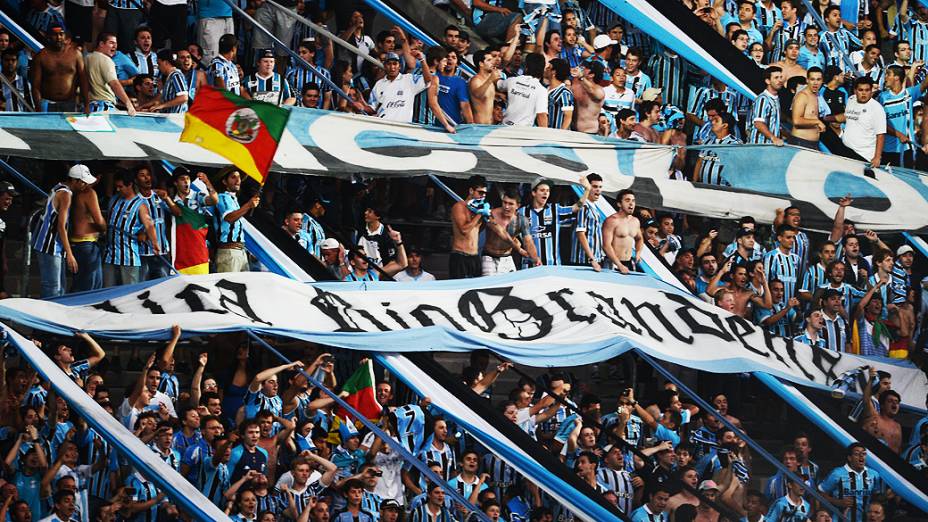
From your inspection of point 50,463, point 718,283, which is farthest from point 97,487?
point 718,283

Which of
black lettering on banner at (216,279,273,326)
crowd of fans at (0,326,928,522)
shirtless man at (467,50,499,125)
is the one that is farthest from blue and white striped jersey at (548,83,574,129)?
black lettering on banner at (216,279,273,326)

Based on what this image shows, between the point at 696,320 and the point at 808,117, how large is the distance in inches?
162

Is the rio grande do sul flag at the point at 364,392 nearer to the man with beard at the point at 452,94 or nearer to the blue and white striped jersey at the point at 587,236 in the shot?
the blue and white striped jersey at the point at 587,236

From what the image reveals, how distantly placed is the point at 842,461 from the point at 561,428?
2.86 meters

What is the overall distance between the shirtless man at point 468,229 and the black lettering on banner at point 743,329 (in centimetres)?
225

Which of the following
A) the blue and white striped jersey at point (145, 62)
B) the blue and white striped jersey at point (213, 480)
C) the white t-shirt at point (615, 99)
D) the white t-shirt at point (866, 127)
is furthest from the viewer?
the white t-shirt at point (866, 127)

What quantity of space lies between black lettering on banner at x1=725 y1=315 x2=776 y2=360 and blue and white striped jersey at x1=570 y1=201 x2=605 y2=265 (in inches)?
49.9

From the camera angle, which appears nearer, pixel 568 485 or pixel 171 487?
pixel 171 487

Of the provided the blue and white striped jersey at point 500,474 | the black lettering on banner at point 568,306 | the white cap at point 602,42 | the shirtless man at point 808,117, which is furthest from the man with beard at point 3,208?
the shirtless man at point 808,117

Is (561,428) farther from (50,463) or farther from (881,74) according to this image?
(881,74)

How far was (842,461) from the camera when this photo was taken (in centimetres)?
1766

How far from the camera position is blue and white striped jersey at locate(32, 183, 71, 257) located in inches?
613

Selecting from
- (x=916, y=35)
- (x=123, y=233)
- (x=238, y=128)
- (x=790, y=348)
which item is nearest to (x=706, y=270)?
(x=790, y=348)

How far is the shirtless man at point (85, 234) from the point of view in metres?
15.7
